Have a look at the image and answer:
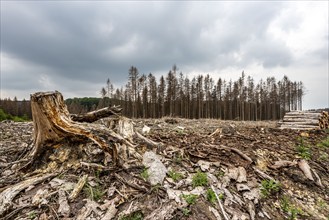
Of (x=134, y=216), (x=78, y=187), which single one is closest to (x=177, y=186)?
(x=134, y=216)

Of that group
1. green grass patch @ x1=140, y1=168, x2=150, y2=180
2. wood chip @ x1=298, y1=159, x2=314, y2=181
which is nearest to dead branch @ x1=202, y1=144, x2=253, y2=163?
wood chip @ x1=298, y1=159, x2=314, y2=181

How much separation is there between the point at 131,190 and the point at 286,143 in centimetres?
524

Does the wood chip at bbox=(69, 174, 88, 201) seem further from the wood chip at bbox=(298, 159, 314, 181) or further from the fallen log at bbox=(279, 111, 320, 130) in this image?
the fallen log at bbox=(279, 111, 320, 130)

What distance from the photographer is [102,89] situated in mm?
55250

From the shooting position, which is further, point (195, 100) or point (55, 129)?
point (195, 100)

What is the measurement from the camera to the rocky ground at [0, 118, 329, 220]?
320 centimetres

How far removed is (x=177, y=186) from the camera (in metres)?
3.71

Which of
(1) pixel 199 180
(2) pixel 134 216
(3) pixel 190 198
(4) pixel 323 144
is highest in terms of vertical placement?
(4) pixel 323 144

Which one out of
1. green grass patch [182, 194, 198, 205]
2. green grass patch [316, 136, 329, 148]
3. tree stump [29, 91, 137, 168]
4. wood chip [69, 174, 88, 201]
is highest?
tree stump [29, 91, 137, 168]

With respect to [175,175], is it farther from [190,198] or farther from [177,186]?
[190,198]

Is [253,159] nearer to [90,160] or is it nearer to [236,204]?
[236,204]

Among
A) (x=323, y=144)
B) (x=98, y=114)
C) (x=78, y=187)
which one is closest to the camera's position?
(x=78, y=187)

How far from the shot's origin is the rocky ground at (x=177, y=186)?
320cm

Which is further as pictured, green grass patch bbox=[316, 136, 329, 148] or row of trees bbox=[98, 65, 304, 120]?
row of trees bbox=[98, 65, 304, 120]
